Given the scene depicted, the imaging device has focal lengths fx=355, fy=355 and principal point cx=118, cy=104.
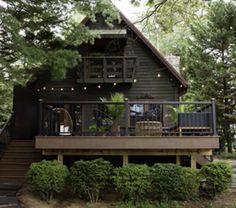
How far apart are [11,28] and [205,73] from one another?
54.5 feet

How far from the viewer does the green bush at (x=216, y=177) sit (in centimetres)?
948

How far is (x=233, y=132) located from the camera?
21.9 m

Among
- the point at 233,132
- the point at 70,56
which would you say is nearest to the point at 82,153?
the point at 70,56

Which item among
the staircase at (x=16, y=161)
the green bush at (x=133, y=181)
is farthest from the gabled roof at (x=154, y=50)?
the green bush at (x=133, y=181)

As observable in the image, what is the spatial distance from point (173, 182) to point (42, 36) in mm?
5874

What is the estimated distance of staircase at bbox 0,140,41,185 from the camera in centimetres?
1169

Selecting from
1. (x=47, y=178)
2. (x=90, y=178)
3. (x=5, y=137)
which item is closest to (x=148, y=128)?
(x=90, y=178)

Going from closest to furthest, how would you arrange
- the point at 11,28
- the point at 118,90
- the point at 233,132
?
the point at 11,28 → the point at 118,90 → the point at 233,132

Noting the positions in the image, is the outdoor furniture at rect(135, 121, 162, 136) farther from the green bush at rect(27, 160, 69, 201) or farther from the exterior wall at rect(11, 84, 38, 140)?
the exterior wall at rect(11, 84, 38, 140)

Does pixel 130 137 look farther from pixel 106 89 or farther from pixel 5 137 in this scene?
pixel 5 137

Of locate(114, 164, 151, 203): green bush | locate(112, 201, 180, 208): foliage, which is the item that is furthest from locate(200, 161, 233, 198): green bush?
locate(114, 164, 151, 203): green bush

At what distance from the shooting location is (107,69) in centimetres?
1489

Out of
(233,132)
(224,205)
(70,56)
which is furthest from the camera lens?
(233,132)

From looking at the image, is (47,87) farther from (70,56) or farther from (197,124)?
(197,124)
